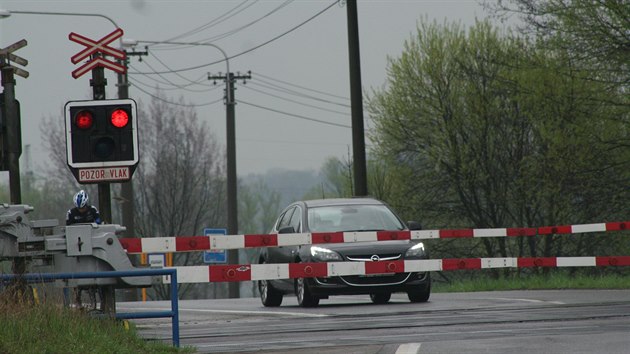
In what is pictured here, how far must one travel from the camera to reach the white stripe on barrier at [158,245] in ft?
57.3

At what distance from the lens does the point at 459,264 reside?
20.1 metres

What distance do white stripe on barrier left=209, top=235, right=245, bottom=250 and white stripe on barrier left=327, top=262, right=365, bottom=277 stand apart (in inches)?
51.5

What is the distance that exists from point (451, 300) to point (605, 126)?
60.1 feet

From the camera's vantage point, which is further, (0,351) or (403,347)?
(403,347)

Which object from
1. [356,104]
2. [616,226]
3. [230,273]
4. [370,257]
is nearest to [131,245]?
[230,273]

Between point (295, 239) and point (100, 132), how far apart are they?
5.55 meters

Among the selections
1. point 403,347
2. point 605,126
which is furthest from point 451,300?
point 605,126

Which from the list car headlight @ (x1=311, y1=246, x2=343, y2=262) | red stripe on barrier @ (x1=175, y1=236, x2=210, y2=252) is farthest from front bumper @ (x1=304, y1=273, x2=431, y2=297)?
red stripe on barrier @ (x1=175, y1=236, x2=210, y2=252)

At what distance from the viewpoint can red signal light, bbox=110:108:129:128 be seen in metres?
14.1

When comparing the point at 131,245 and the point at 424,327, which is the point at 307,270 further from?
the point at 424,327

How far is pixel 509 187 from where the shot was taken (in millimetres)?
45250

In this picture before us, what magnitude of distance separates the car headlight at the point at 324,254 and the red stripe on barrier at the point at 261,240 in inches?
26.9

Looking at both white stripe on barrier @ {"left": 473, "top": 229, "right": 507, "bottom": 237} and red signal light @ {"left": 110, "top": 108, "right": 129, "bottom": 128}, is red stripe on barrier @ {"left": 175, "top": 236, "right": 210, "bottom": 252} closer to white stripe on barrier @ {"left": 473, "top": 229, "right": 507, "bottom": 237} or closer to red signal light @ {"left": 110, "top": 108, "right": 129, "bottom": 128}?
red signal light @ {"left": 110, "top": 108, "right": 129, "bottom": 128}

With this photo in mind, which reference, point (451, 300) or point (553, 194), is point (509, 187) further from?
point (451, 300)
